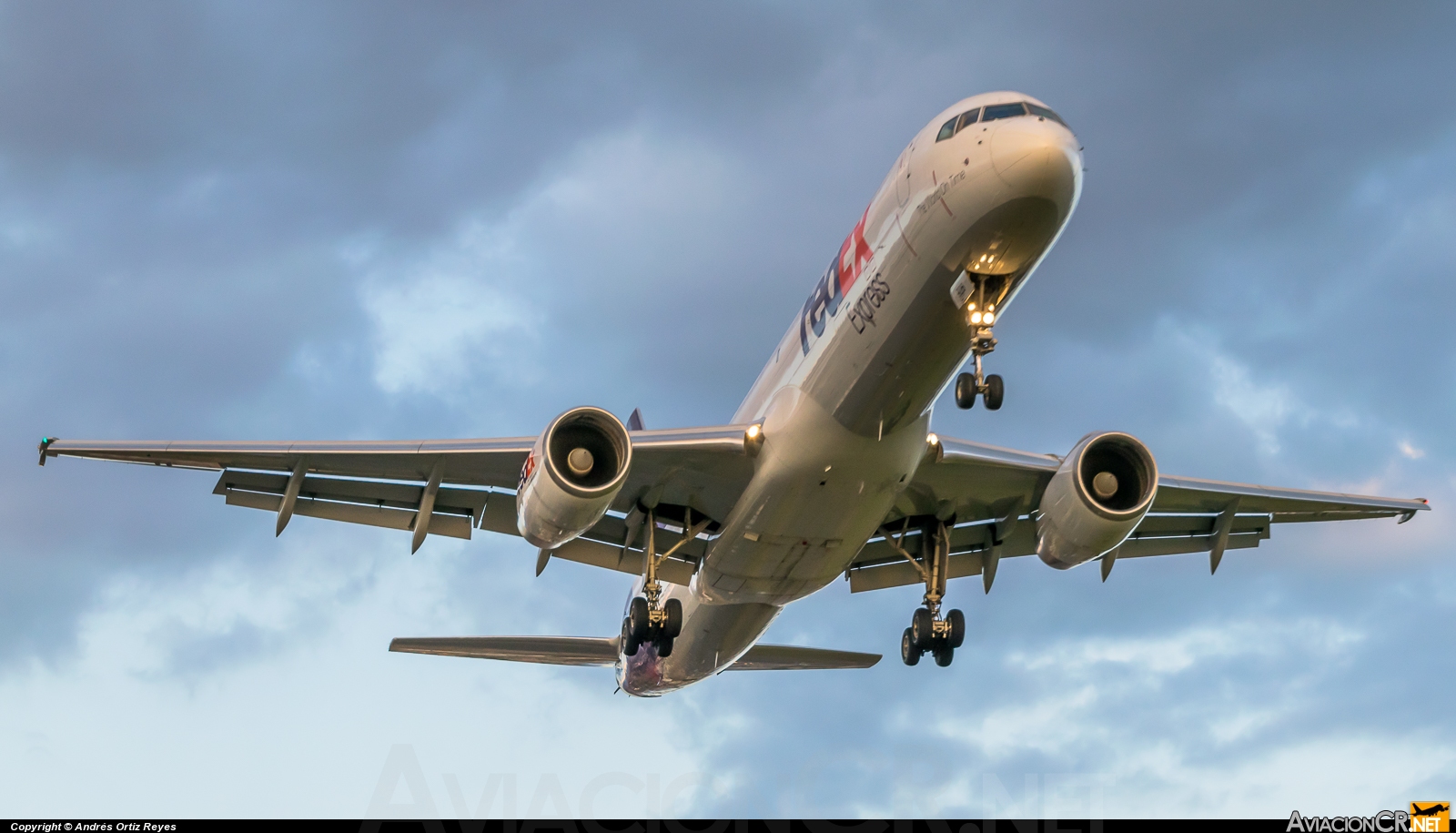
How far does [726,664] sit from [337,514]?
7582mm

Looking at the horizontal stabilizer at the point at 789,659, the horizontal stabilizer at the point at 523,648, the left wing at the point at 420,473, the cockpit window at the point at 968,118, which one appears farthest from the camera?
the horizontal stabilizer at the point at 789,659

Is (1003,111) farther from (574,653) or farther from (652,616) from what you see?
(574,653)

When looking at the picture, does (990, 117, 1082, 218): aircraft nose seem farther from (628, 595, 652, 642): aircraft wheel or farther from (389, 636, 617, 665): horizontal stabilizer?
(389, 636, 617, 665): horizontal stabilizer

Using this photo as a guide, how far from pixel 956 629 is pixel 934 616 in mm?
392

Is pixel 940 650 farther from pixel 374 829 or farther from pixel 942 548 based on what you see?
pixel 374 829

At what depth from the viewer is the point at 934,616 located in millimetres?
20953

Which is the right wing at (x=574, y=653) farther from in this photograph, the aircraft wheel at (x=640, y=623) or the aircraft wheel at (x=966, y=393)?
the aircraft wheel at (x=966, y=393)

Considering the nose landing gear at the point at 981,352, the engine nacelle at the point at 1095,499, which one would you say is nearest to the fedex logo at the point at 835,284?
the nose landing gear at the point at 981,352

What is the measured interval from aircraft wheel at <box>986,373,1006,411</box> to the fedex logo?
91.2 inches

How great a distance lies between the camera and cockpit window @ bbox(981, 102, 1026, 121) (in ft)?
52.2

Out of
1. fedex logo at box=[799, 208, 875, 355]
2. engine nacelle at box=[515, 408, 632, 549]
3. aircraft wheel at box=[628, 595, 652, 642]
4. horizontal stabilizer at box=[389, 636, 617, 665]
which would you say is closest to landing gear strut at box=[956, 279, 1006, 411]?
fedex logo at box=[799, 208, 875, 355]

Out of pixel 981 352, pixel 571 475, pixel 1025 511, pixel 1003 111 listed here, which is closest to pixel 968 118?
pixel 1003 111

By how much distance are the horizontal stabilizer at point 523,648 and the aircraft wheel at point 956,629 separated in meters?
7.43

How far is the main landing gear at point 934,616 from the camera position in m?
20.8
